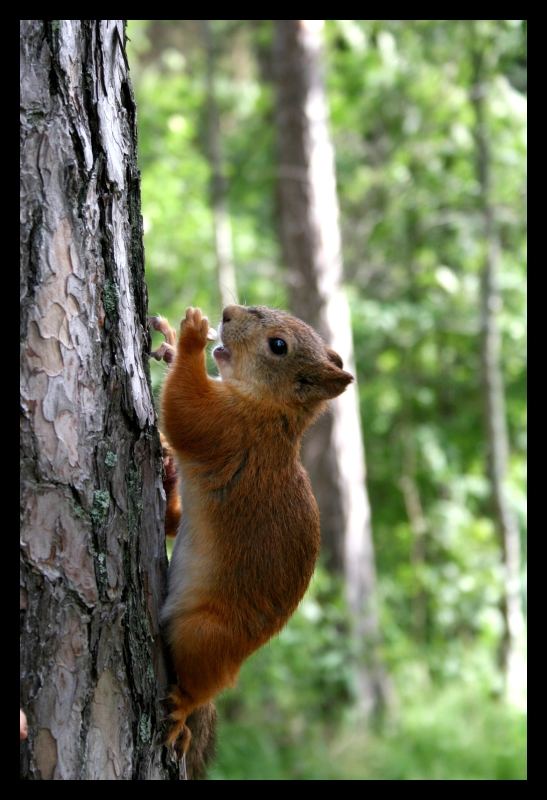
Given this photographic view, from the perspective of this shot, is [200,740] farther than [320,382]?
No

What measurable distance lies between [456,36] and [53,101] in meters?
9.78

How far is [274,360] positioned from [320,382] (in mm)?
Result: 196

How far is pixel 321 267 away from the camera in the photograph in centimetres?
832

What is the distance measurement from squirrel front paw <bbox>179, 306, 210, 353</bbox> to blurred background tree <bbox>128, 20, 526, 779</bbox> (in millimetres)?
4727

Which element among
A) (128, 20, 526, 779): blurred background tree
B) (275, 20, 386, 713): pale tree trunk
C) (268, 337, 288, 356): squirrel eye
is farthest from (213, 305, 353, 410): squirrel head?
(275, 20, 386, 713): pale tree trunk

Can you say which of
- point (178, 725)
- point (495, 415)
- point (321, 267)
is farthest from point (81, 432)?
point (495, 415)

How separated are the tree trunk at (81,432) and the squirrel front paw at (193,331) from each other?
552mm

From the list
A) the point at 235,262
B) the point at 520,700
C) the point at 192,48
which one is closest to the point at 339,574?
the point at 520,700

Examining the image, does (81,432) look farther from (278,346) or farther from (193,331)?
(278,346)

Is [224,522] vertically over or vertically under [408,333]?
under

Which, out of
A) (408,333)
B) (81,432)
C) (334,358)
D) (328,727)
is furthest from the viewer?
(408,333)

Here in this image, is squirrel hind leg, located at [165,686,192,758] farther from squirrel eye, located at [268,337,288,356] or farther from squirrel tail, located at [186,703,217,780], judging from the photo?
squirrel eye, located at [268,337,288,356]

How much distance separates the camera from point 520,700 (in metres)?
8.76

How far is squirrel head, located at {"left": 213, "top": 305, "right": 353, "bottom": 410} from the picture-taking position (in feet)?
10.6
